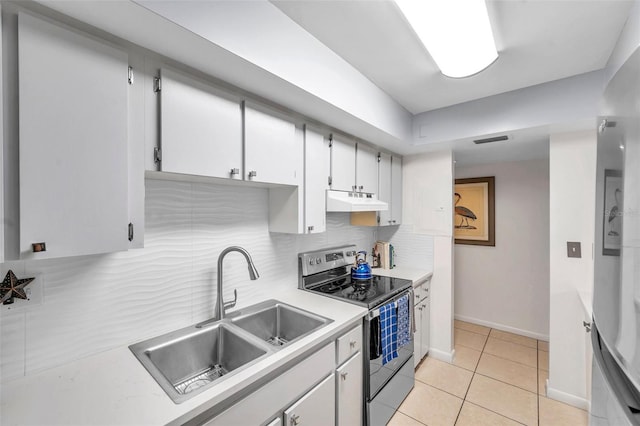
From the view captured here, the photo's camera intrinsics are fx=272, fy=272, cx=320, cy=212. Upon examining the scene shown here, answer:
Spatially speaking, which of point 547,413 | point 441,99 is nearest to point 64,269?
point 441,99

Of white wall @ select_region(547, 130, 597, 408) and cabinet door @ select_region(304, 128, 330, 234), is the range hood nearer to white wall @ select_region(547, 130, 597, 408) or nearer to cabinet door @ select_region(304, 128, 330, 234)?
cabinet door @ select_region(304, 128, 330, 234)

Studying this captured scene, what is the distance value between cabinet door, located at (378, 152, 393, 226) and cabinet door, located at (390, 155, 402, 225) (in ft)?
0.22

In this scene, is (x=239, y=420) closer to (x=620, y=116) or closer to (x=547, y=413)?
(x=620, y=116)

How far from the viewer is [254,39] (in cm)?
123

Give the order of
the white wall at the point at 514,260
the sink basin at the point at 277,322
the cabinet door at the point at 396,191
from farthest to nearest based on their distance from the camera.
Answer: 1. the white wall at the point at 514,260
2. the cabinet door at the point at 396,191
3. the sink basin at the point at 277,322

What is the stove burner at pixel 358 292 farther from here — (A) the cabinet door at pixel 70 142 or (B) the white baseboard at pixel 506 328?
(B) the white baseboard at pixel 506 328

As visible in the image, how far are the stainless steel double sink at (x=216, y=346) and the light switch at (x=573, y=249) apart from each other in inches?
81.3

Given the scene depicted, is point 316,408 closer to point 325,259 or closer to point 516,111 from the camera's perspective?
point 325,259

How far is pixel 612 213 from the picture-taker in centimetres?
58

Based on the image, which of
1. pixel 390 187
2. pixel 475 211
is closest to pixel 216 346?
pixel 390 187

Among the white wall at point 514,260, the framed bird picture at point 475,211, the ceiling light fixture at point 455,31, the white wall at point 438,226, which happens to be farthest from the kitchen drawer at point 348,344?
the white wall at point 514,260

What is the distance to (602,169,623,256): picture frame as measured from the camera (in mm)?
548

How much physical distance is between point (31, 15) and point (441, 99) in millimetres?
2446

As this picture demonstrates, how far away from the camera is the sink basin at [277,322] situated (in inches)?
65.4
